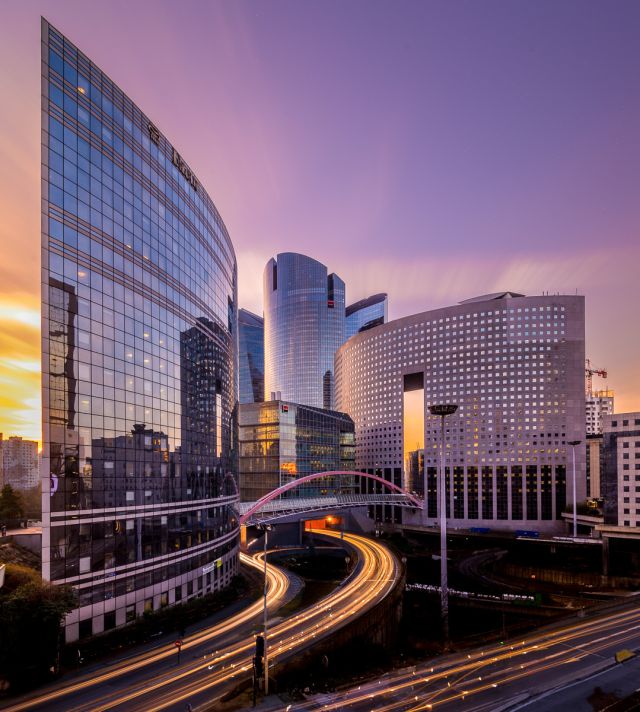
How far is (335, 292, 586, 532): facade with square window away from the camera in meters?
143

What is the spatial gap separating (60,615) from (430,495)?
131 meters

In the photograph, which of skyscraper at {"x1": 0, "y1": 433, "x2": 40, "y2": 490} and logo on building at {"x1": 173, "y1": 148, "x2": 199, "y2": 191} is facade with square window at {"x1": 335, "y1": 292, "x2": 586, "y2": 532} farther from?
skyscraper at {"x1": 0, "y1": 433, "x2": 40, "y2": 490}

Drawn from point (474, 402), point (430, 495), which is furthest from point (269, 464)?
point (474, 402)

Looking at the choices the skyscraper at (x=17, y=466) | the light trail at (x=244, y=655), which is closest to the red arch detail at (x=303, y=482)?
the light trail at (x=244, y=655)

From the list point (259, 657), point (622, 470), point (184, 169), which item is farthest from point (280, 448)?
point (259, 657)

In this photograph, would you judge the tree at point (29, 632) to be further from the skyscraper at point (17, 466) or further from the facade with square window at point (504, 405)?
the facade with square window at point (504, 405)

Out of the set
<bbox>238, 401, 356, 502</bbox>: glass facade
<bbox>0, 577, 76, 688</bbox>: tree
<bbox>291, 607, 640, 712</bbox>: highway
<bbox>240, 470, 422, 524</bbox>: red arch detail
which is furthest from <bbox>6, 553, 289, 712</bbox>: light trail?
<bbox>238, 401, 356, 502</bbox>: glass facade

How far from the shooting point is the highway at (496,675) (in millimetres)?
35156

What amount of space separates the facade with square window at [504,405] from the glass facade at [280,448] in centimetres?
3657

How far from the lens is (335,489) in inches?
5871

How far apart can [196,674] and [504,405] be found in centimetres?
12986

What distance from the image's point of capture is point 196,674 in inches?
1543

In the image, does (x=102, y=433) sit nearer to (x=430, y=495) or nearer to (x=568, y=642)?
(x=568, y=642)

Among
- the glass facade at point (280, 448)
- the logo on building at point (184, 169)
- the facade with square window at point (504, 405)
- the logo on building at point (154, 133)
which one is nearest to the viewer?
the logo on building at point (154, 133)
